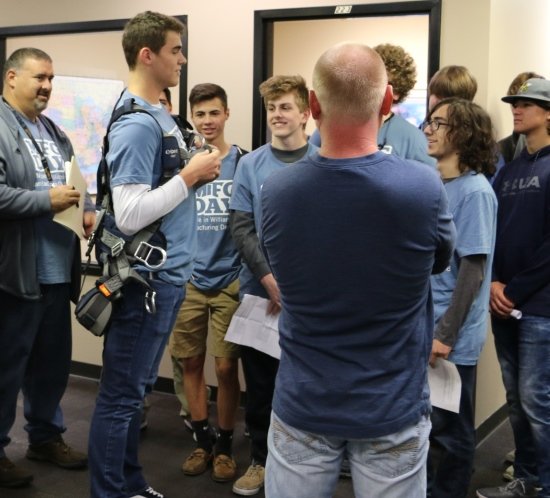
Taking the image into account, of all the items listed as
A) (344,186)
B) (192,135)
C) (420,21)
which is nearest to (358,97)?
(344,186)

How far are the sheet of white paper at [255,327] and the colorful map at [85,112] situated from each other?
1839 millimetres

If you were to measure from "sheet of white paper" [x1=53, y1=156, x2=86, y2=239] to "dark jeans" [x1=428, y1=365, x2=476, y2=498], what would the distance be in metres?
1.50

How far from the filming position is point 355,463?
4.78 ft

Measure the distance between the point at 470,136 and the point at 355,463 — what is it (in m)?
1.26

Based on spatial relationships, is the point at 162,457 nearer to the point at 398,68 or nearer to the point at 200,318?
the point at 200,318

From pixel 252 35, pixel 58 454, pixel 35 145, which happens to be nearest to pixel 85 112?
pixel 252 35

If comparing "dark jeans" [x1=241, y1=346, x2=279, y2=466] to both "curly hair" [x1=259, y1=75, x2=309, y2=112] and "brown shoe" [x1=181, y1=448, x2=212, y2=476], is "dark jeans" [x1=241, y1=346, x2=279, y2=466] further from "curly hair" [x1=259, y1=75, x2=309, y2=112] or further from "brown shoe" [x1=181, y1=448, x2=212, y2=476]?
"curly hair" [x1=259, y1=75, x2=309, y2=112]

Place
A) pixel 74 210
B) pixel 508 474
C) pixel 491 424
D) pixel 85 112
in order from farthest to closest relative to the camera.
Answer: pixel 85 112, pixel 491 424, pixel 508 474, pixel 74 210

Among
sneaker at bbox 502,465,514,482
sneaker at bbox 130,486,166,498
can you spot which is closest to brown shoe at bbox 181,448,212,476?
sneaker at bbox 130,486,166,498

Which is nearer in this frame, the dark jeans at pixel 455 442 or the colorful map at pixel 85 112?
the dark jeans at pixel 455 442

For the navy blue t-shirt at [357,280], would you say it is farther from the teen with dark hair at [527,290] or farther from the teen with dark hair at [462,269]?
the teen with dark hair at [527,290]

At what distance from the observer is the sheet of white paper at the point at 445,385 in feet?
7.14

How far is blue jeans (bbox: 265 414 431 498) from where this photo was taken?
4.65 feet

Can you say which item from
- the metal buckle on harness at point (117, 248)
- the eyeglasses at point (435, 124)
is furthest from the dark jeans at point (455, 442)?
the metal buckle on harness at point (117, 248)
